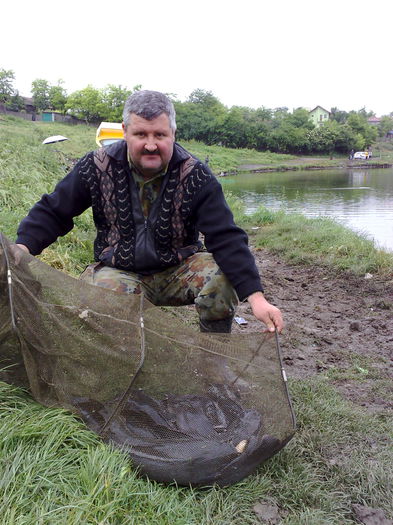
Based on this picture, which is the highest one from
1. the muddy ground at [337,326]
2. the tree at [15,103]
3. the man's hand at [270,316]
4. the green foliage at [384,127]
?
the green foliage at [384,127]

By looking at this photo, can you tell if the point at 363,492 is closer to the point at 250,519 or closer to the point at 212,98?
the point at 250,519

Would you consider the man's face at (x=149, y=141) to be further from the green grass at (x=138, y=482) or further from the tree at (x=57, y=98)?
the tree at (x=57, y=98)

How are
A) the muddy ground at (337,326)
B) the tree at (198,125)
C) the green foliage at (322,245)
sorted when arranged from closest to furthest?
the muddy ground at (337,326), the green foliage at (322,245), the tree at (198,125)

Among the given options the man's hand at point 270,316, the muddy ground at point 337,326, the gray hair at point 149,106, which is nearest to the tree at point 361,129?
the muddy ground at point 337,326

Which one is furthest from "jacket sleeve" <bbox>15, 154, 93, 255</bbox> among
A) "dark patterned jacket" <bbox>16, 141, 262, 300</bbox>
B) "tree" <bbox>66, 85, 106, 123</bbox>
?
"tree" <bbox>66, 85, 106, 123</bbox>

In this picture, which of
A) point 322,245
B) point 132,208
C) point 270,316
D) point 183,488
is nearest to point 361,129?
point 322,245

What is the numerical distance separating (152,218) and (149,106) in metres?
0.69

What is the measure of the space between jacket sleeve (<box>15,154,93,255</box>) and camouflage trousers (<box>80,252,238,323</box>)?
0.38m

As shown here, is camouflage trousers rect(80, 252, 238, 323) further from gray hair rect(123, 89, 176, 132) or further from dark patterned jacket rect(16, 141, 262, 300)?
gray hair rect(123, 89, 176, 132)

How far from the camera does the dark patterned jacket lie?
2867 mm

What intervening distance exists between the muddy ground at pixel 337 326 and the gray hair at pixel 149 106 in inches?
86.3

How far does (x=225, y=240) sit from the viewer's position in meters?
2.80

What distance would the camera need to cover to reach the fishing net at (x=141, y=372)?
218 cm

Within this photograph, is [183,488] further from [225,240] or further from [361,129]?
[361,129]
